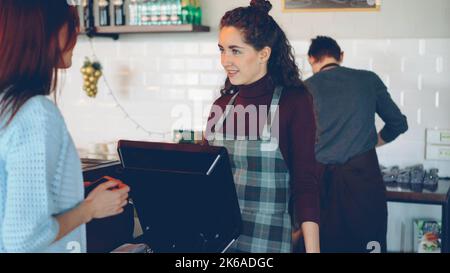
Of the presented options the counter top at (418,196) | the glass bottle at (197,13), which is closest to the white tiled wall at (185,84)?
the glass bottle at (197,13)

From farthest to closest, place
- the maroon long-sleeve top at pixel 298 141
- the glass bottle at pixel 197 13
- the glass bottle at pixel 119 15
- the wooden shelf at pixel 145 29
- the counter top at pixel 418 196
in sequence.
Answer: the glass bottle at pixel 119 15 → the glass bottle at pixel 197 13 → the wooden shelf at pixel 145 29 → the counter top at pixel 418 196 → the maroon long-sleeve top at pixel 298 141

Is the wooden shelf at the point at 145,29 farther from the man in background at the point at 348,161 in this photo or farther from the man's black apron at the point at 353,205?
the man's black apron at the point at 353,205

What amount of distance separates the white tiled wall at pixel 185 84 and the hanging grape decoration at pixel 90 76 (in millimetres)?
185

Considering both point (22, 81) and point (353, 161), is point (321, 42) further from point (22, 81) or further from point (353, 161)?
point (22, 81)

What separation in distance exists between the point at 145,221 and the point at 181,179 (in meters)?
0.19

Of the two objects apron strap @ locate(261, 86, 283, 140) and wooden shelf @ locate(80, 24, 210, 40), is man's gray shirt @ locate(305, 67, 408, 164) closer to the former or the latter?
wooden shelf @ locate(80, 24, 210, 40)

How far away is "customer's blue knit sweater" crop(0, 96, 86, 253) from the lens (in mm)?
1039

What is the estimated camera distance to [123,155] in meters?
1.24

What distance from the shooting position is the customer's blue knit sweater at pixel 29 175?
3.41 ft

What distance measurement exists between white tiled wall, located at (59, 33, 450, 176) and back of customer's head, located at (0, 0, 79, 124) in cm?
268

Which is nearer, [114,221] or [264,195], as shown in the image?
[264,195]

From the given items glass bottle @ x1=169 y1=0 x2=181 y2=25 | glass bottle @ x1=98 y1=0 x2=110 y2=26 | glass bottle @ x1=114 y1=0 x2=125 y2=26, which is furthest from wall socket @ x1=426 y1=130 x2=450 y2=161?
glass bottle @ x1=98 y1=0 x2=110 y2=26

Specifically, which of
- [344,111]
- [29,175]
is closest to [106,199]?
[29,175]
